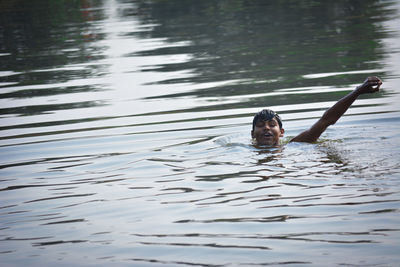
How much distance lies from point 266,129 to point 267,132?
0.05m

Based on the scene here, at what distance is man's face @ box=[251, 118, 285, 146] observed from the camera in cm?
938

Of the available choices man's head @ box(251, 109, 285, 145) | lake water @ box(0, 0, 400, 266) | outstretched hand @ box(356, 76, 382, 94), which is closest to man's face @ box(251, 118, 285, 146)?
man's head @ box(251, 109, 285, 145)

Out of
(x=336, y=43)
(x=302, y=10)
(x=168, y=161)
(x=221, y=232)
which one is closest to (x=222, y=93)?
(x=168, y=161)

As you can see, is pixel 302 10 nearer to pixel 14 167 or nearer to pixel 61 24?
pixel 61 24

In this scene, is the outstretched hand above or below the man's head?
above

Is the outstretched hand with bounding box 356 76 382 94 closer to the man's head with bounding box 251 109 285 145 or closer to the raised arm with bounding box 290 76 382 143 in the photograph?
the raised arm with bounding box 290 76 382 143

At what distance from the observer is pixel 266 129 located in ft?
30.8

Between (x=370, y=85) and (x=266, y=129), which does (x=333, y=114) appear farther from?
(x=266, y=129)

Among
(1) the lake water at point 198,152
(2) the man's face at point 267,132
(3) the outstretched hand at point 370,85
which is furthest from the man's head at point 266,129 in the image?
(3) the outstretched hand at point 370,85

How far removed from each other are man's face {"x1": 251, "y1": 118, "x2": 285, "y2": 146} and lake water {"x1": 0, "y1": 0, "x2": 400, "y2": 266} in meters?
0.26

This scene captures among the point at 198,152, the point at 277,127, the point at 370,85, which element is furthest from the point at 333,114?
the point at 198,152

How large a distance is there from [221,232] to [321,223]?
893mm

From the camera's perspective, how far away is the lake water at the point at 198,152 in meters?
5.41

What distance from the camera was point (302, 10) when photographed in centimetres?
2894
